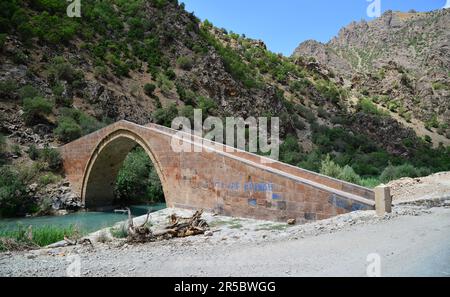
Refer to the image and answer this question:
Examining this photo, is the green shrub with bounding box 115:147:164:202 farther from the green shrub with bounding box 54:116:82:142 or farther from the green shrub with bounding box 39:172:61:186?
the green shrub with bounding box 54:116:82:142

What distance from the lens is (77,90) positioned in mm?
26094

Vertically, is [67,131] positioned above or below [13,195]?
above

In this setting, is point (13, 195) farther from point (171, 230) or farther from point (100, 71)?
point (100, 71)

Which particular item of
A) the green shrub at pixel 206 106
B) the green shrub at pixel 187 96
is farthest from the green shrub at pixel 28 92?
the green shrub at pixel 206 106

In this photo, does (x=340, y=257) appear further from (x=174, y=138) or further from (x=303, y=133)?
(x=303, y=133)

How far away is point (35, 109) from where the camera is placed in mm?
21359

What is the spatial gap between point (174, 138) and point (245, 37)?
4435 centimetres

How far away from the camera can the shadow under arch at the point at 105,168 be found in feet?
53.8

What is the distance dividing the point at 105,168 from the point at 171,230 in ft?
39.4

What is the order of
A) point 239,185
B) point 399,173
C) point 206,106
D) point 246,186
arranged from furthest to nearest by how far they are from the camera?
1. point 206,106
2. point 399,173
3. point 239,185
4. point 246,186

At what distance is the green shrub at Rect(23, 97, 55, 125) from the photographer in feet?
69.7

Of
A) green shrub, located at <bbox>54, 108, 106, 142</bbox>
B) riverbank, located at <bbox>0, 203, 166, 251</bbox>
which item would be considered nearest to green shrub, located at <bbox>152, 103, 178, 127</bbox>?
green shrub, located at <bbox>54, 108, 106, 142</bbox>

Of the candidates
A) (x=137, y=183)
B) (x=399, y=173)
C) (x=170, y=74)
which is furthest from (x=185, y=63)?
(x=399, y=173)

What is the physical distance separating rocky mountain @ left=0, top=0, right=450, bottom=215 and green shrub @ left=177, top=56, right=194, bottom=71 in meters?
0.09
